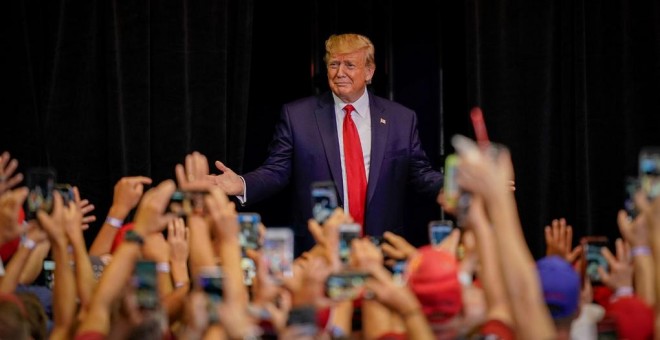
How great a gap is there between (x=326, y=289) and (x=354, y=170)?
2.36m

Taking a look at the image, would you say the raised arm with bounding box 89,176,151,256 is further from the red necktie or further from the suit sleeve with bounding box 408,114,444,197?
the suit sleeve with bounding box 408,114,444,197

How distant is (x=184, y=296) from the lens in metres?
3.55

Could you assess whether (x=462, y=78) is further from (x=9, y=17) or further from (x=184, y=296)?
(x=184, y=296)

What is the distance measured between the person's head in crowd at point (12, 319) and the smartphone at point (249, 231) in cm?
81

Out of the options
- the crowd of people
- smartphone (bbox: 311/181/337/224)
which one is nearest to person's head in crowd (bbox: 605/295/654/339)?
the crowd of people

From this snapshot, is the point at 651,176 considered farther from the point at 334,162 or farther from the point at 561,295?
the point at 334,162

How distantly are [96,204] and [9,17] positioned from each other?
100 centimetres

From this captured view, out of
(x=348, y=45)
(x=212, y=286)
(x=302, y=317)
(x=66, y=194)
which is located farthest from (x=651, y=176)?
(x=348, y=45)

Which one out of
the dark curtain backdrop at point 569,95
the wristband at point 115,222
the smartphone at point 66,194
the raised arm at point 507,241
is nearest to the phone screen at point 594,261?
the raised arm at point 507,241

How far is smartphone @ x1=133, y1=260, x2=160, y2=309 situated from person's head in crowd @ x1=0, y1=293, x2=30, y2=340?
0.31 m

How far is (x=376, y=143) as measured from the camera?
542 cm

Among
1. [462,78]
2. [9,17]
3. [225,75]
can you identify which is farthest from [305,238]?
[9,17]

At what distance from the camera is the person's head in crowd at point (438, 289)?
3020mm

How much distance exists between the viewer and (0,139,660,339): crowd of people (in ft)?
9.07
